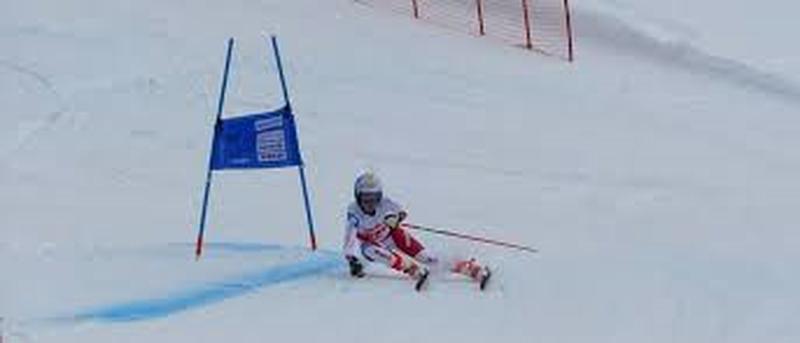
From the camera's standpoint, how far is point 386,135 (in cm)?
1602

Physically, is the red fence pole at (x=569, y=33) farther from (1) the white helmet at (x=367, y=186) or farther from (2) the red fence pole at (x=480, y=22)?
(1) the white helmet at (x=367, y=186)

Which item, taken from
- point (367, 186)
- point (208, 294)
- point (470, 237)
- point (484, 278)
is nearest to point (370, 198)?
point (367, 186)

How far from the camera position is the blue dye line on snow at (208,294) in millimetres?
10705

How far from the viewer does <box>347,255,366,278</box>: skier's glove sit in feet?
36.4

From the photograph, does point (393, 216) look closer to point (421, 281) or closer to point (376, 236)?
point (376, 236)

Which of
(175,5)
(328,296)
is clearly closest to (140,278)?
(328,296)

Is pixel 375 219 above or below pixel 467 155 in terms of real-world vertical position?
above

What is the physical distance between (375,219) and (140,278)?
172cm

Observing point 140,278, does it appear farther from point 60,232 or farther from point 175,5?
point 175,5

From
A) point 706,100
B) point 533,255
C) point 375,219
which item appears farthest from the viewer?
point 706,100

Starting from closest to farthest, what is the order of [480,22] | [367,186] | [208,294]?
[367,186]
[208,294]
[480,22]

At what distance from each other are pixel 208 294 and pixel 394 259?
48.9 inches

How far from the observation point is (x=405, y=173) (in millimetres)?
14711

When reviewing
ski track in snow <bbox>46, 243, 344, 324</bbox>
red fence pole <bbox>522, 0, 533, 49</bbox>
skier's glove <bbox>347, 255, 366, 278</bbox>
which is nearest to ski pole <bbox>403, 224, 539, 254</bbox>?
ski track in snow <bbox>46, 243, 344, 324</bbox>
